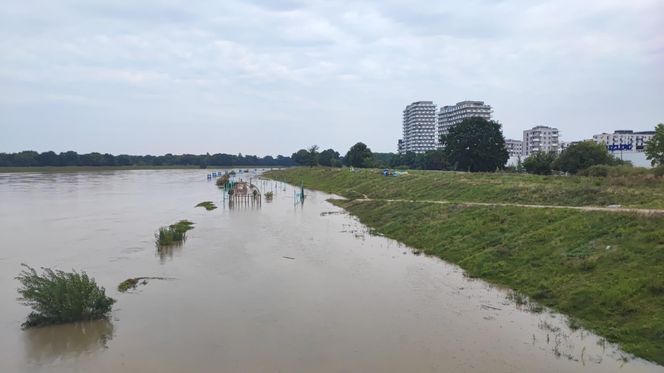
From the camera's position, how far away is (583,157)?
55125 millimetres

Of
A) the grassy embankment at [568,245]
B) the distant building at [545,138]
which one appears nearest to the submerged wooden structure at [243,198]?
the grassy embankment at [568,245]

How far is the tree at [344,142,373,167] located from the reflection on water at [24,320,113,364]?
106 metres

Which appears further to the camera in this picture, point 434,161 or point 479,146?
point 434,161

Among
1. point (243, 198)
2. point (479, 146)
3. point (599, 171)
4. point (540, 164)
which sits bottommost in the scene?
point (243, 198)

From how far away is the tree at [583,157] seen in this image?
178 feet

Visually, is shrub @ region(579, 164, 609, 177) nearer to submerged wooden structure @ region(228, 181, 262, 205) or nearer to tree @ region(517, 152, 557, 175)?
tree @ region(517, 152, 557, 175)

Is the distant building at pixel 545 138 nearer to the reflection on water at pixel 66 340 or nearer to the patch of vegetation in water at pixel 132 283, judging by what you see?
the patch of vegetation in water at pixel 132 283

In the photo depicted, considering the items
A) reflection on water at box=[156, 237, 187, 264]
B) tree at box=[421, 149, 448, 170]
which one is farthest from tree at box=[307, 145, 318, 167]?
reflection on water at box=[156, 237, 187, 264]

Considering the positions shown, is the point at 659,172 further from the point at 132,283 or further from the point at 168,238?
the point at 132,283

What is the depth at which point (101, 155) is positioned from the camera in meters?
199

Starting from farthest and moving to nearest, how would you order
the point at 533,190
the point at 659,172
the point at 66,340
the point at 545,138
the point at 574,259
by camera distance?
the point at 545,138 → the point at 659,172 → the point at 533,190 → the point at 574,259 → the point at 66,340

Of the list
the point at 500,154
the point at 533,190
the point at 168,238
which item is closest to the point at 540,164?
the point at 500,154

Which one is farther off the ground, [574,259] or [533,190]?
[533,190]

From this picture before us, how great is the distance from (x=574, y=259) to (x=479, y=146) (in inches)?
2220
